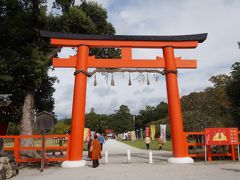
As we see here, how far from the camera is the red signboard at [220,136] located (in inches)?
587

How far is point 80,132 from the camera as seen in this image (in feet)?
46.8

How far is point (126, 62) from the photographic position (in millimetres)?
15523

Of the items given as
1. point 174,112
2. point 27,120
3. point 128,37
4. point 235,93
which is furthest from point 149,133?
point 128,37

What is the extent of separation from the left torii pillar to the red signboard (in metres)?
6.02

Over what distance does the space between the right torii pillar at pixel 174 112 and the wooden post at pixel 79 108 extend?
4.14m

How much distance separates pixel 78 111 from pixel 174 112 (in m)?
4.61

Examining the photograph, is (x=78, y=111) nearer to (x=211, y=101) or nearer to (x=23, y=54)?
(x=23, y=54)

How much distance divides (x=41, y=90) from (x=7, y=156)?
9786 millimetres

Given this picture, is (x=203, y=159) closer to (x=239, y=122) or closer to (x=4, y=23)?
(x=239, y=122)

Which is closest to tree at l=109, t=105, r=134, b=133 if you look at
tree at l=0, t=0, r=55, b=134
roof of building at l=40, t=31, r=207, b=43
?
tree at l=0, t=0, r=55, b=134

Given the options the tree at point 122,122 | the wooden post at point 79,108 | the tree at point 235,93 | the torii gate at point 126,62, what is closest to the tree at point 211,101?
the tree at point 235,93

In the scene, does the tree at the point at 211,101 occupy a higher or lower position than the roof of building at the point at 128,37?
higher

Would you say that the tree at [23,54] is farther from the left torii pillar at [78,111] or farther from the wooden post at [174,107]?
the wooden post at [174,107]

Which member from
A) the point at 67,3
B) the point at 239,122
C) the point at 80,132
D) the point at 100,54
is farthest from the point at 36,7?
the point at 239,122
